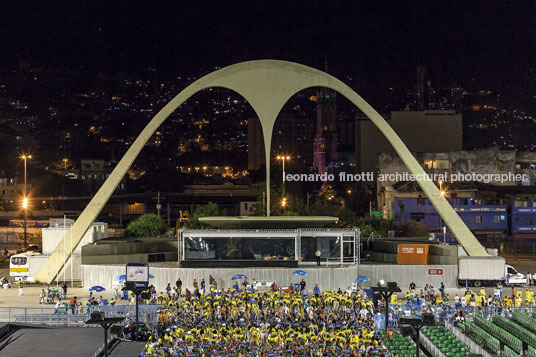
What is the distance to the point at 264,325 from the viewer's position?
2583cm

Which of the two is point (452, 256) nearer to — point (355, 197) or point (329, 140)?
point (355, 197)

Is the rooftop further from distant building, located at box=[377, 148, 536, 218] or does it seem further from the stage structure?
distant building, located at box=[377, 148, 536, 218]

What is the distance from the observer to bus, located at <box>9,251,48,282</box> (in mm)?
39531

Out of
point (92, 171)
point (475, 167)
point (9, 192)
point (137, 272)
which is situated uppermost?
point (92, 171)

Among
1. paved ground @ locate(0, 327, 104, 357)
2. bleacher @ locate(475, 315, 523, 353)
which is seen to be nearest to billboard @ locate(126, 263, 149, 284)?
paved ground @ locate(0, 327, 104, 357)

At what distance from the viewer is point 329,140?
190000mm

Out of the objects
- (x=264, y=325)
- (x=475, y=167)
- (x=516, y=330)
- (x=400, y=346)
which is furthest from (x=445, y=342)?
(x=475, y=167)

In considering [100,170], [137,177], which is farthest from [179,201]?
[137,177]

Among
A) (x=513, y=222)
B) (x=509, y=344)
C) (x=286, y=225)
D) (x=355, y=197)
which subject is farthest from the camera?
(x=355, y=197)

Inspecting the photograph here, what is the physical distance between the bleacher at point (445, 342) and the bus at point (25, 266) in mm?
21576

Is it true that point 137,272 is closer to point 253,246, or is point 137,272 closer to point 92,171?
point 253,246

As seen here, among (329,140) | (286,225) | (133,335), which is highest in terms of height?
(329,140)

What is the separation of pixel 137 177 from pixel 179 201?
42.3 m

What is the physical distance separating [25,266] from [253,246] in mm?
11949
